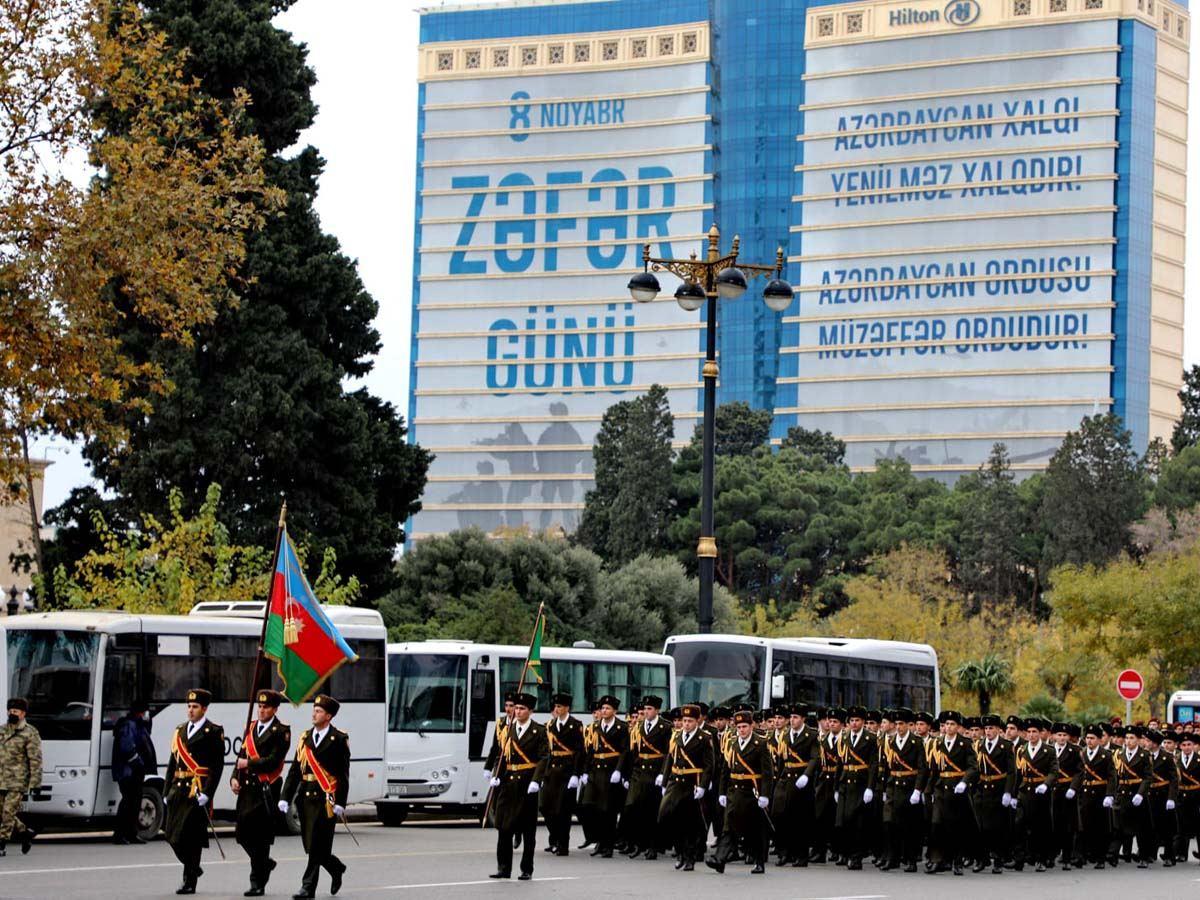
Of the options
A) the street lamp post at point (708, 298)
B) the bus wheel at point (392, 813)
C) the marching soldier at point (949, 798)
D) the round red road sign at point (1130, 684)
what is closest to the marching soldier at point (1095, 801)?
the marching soldier at point (949, 798)

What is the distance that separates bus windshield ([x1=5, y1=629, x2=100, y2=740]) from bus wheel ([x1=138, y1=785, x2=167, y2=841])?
2.97 feet

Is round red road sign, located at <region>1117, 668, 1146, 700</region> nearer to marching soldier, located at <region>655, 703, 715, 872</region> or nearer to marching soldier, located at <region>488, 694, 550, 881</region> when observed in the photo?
marching soldier, located at <region>655, 703, 715, 872</region>

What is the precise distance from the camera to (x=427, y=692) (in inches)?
1113

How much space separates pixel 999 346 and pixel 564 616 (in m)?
80.1

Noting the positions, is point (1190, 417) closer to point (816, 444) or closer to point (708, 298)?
point (816, 444)

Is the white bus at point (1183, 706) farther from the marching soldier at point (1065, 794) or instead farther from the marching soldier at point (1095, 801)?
the marching soldier at point (1065, 794)

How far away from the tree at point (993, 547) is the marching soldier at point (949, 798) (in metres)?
68.2

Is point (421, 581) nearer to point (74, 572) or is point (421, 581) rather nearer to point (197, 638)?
point (74, 572)

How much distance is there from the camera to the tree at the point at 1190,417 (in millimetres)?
92625

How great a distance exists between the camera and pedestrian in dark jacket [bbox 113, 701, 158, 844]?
22.0 meters

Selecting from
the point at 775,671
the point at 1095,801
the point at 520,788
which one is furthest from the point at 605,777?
the point at 775,671

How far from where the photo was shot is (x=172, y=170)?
22.7 m

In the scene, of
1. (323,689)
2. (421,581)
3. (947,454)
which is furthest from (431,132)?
(323,689)

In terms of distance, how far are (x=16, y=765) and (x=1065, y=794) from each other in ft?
38.0
